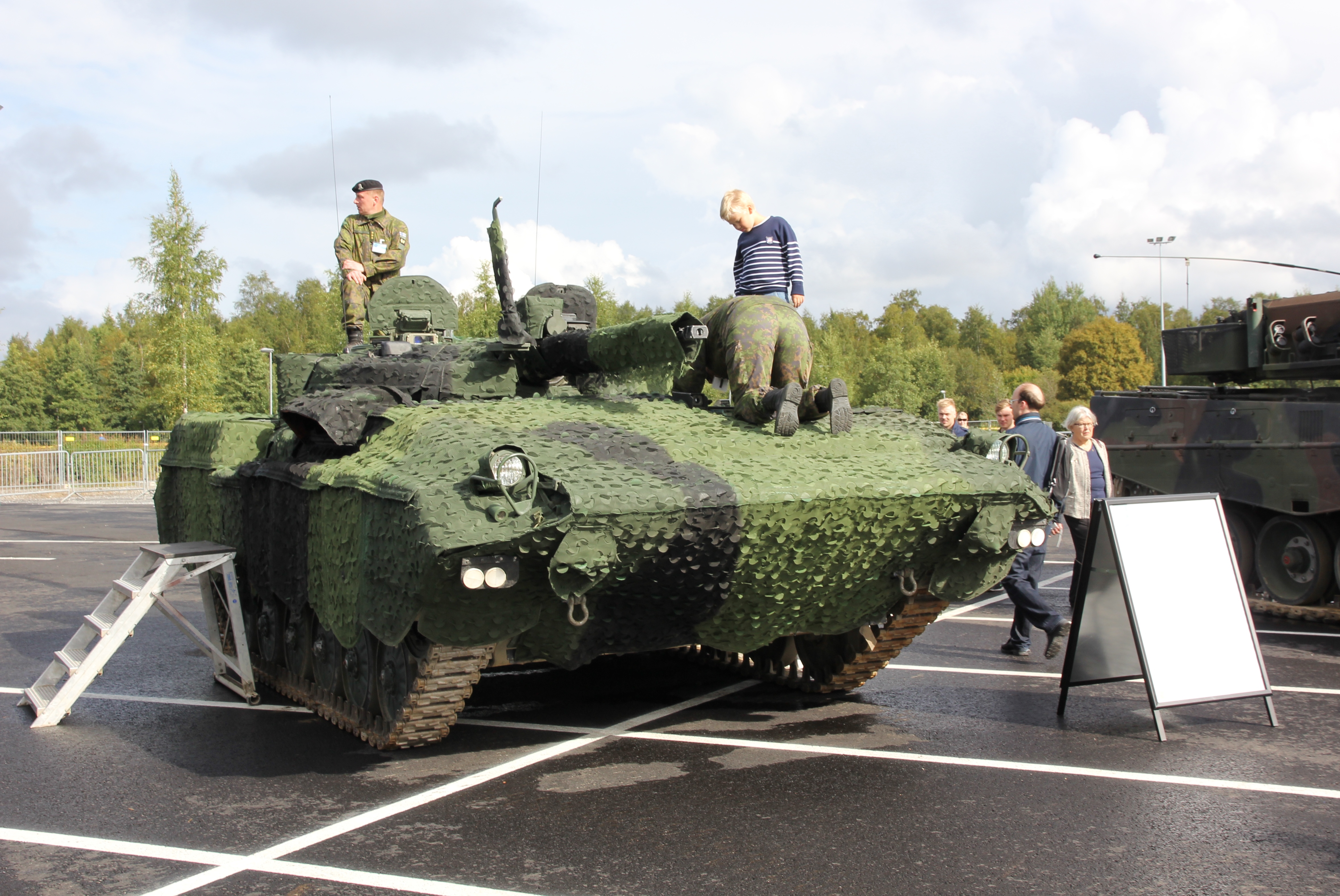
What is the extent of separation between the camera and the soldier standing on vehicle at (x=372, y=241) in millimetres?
9023

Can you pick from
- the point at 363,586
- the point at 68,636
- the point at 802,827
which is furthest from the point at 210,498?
the point at 802,827

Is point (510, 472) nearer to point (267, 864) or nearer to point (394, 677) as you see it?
point (394, 677)

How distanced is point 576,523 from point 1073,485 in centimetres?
483

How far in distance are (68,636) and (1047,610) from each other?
740cm

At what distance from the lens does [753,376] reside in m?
6.12

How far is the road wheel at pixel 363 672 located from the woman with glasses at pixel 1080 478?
4775 millimetres

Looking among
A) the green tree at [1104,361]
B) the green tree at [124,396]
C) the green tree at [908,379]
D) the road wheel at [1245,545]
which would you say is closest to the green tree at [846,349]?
the green tree at [908,379]

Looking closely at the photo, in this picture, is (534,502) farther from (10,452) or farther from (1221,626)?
(10,452)

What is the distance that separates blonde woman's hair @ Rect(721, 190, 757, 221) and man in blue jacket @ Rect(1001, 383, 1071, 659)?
2.43 meters

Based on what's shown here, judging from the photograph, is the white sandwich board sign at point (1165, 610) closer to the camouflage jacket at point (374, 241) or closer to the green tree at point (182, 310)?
the camouflage jacket at point (374, 241)

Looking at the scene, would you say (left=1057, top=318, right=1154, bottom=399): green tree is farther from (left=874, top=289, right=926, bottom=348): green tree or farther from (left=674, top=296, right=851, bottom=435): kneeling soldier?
(left=674, top=296, right=851, bottom=435): kneeling soldier

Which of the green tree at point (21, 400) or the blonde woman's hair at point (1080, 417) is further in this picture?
the green tree at point (21, 400)

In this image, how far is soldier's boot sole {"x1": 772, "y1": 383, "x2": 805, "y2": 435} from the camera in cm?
586

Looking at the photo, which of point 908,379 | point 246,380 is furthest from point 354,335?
point 246,380
